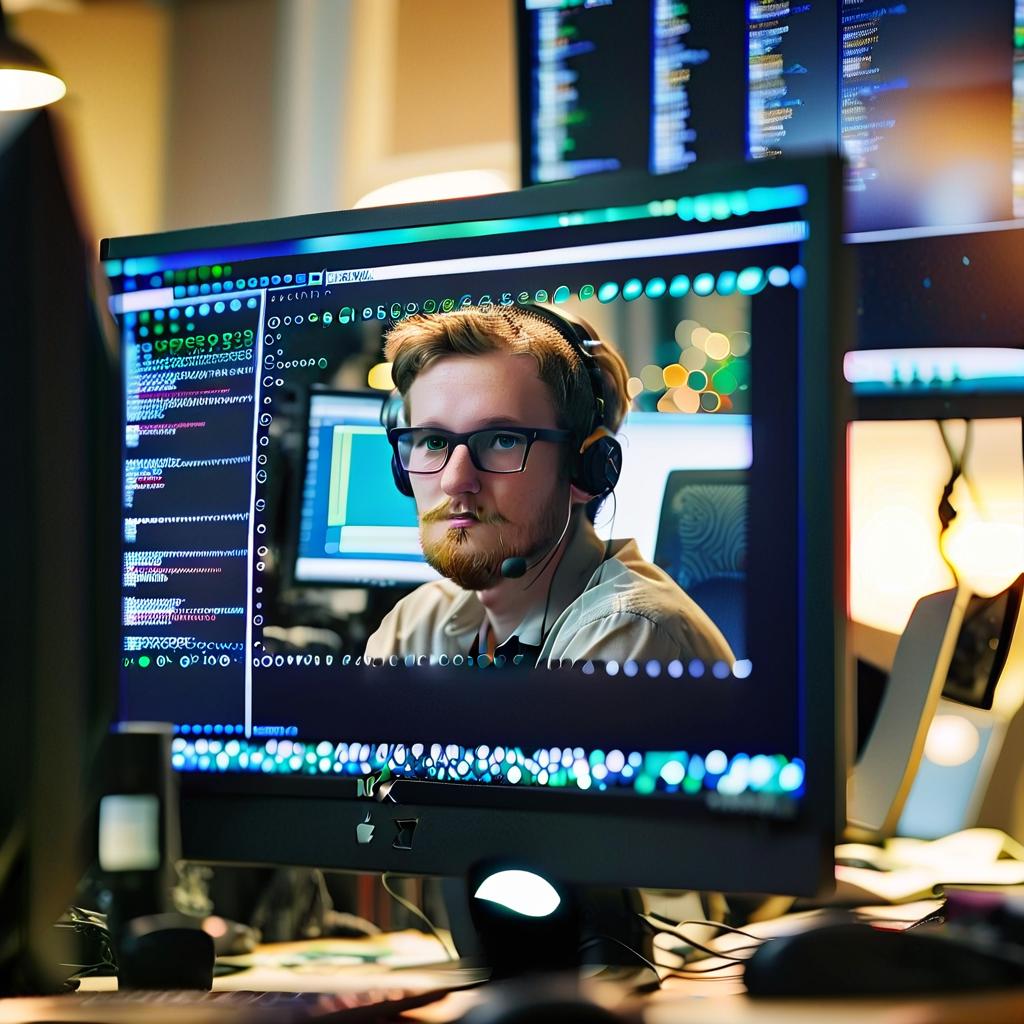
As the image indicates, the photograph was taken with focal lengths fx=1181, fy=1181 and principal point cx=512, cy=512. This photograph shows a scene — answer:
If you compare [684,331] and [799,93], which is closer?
[684,331]

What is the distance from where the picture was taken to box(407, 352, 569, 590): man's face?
74 cm

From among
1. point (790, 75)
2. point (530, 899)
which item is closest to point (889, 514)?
point (790, 75)

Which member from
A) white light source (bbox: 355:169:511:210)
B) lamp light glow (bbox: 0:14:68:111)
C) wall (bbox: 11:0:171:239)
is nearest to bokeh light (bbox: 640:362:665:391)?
lamp light glow (bbox: 0:14:68:111)

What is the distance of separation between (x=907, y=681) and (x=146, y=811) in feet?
2.02

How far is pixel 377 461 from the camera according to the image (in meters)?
0.78

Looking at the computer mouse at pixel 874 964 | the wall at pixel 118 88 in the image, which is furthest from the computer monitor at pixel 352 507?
the wall at pixel 118 88

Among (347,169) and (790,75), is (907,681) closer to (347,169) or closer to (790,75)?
(790,75)

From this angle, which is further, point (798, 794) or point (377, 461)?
point (377, 461)

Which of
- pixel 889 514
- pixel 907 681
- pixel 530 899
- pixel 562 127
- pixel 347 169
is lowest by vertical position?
pixel 530 899

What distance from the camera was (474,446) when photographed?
0.75 m

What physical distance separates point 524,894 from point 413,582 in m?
0.21

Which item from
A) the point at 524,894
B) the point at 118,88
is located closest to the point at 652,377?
the point at 524,894

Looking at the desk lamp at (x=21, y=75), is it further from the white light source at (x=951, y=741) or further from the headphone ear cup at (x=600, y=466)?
the white light source at (x=951, y=741)

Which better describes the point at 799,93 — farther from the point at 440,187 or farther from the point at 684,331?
the point at 440,187
